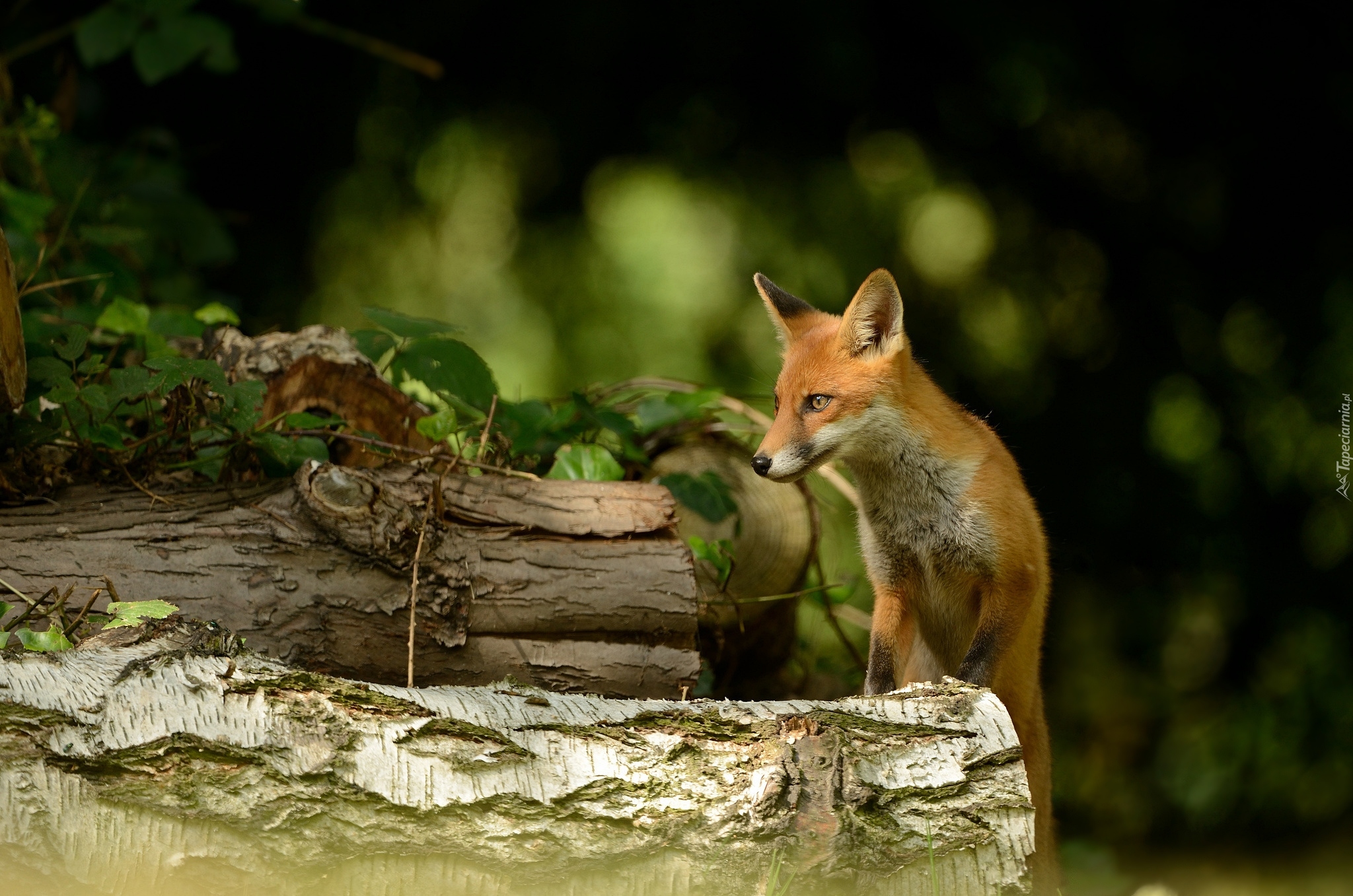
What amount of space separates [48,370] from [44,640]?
0.95m

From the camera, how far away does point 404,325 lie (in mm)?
3148

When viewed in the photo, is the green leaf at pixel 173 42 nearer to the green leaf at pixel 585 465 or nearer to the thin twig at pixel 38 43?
the thin twig at pixel 38 43

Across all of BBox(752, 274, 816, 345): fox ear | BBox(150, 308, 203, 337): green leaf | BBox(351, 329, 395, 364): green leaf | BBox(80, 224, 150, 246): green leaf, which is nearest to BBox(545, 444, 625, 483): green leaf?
BBox(351, 329, 395, 364): green leaf

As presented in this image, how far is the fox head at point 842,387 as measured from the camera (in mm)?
2549

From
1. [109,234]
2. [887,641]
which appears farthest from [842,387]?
[109,234]

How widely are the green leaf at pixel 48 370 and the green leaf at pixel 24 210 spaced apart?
171cm

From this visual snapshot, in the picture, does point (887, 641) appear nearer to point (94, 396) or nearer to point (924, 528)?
point (924, 528)

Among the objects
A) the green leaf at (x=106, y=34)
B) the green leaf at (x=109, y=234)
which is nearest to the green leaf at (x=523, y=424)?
the green leaf at (x=109, y=234)

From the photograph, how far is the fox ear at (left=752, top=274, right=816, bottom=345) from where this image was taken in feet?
9.66

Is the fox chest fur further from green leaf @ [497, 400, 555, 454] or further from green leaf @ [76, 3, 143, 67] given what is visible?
green leaf @ [76, 3, 143, 67]

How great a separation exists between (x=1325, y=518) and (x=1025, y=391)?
1403 mm

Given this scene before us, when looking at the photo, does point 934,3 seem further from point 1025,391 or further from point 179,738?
point 179,738

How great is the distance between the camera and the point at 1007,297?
4.98 m

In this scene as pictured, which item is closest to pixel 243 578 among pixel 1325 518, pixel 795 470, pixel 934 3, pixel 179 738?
pixel 179 738
